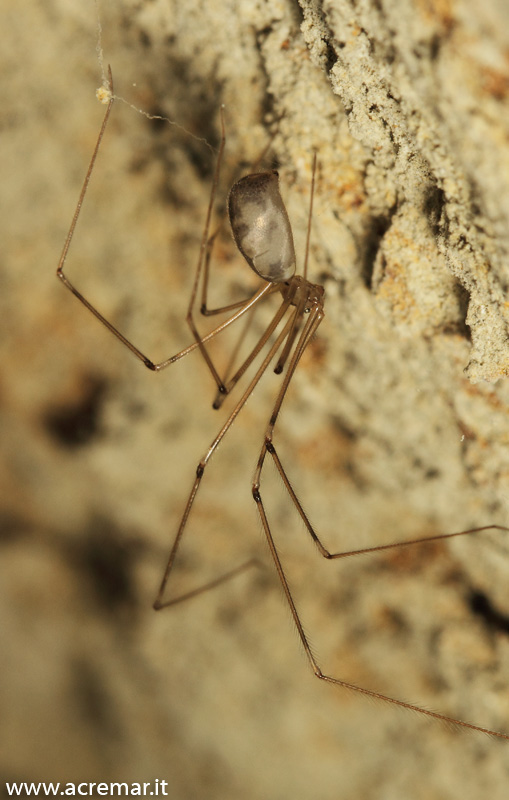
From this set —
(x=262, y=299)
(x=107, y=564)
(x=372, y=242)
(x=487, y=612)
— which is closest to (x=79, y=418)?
(x=107, y=564)

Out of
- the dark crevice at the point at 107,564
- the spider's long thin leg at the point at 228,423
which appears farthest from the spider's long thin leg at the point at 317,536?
the dark crevice at the point at 107,564

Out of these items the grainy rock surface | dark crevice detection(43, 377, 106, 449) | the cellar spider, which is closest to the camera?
the grainy rock surface

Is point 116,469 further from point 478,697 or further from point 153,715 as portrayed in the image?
point 478,697

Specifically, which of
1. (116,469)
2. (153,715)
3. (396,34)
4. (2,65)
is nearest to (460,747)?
(153,715)

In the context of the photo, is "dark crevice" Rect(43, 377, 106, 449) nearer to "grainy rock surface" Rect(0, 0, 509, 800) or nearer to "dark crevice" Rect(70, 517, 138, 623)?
"grainy rock surface" Rect(0, 0, 509, 800)

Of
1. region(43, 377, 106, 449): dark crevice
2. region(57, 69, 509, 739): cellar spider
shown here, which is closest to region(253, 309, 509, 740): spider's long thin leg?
region(57, 69, 509, 739): cellar spider

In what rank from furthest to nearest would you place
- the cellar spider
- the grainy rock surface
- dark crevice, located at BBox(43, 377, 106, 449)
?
dark crevice, located at BBox(43, 377, 106, 449), the cellar spider, the grainy rock surface
